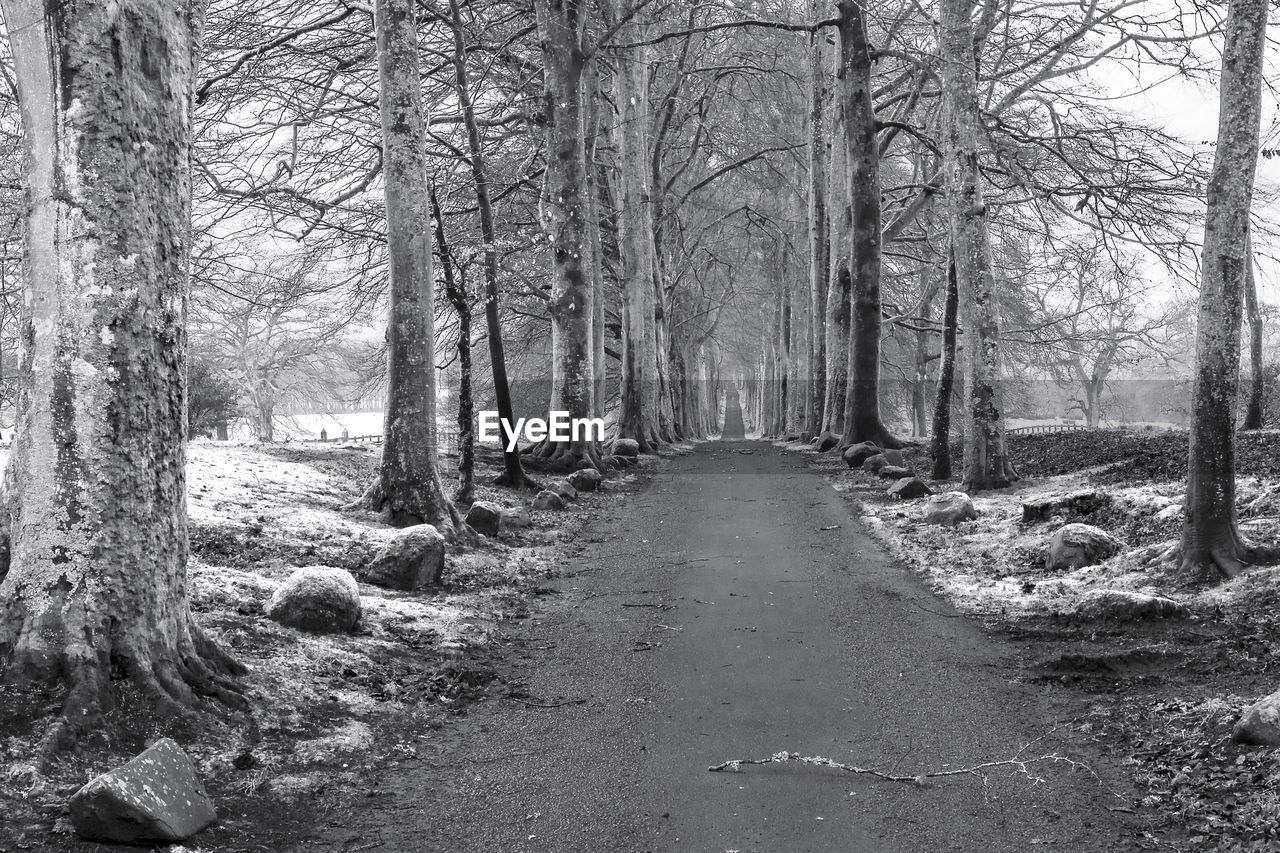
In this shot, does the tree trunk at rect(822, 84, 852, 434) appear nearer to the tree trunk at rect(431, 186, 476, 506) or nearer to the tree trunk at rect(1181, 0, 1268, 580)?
the tree trunk at rect(431, 186, 476, 506)

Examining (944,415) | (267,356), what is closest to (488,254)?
(944,415)

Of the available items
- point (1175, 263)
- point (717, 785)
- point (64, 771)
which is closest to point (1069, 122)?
point (1175, 263)

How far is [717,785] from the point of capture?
4078 mm

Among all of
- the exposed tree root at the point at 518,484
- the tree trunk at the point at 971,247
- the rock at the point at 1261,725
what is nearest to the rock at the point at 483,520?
the exposed tree root at the point at 518,484

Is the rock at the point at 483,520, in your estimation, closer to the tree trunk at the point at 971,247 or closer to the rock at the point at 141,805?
the rock at the point at 141,805

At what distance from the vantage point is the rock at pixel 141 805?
332 cm

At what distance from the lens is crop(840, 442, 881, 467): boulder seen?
655 inches

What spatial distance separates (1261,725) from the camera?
4172 millimetres

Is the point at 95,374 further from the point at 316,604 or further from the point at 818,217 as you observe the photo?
the point at 818,217

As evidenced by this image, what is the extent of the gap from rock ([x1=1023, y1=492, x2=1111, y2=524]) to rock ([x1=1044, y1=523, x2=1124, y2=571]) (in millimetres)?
1453

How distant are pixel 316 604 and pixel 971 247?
9.55m

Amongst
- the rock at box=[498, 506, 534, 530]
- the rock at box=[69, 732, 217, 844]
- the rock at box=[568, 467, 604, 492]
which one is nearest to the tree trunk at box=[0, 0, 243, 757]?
the rock at box=[69, 732, 217, 844]

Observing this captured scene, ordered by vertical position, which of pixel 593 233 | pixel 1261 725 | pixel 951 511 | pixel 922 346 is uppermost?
pixel 593 233

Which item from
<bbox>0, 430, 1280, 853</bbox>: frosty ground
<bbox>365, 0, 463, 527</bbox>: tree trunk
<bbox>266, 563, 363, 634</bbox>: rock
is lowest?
<bbox>0, 430, 1280, 853</bbox>: frosty ground
